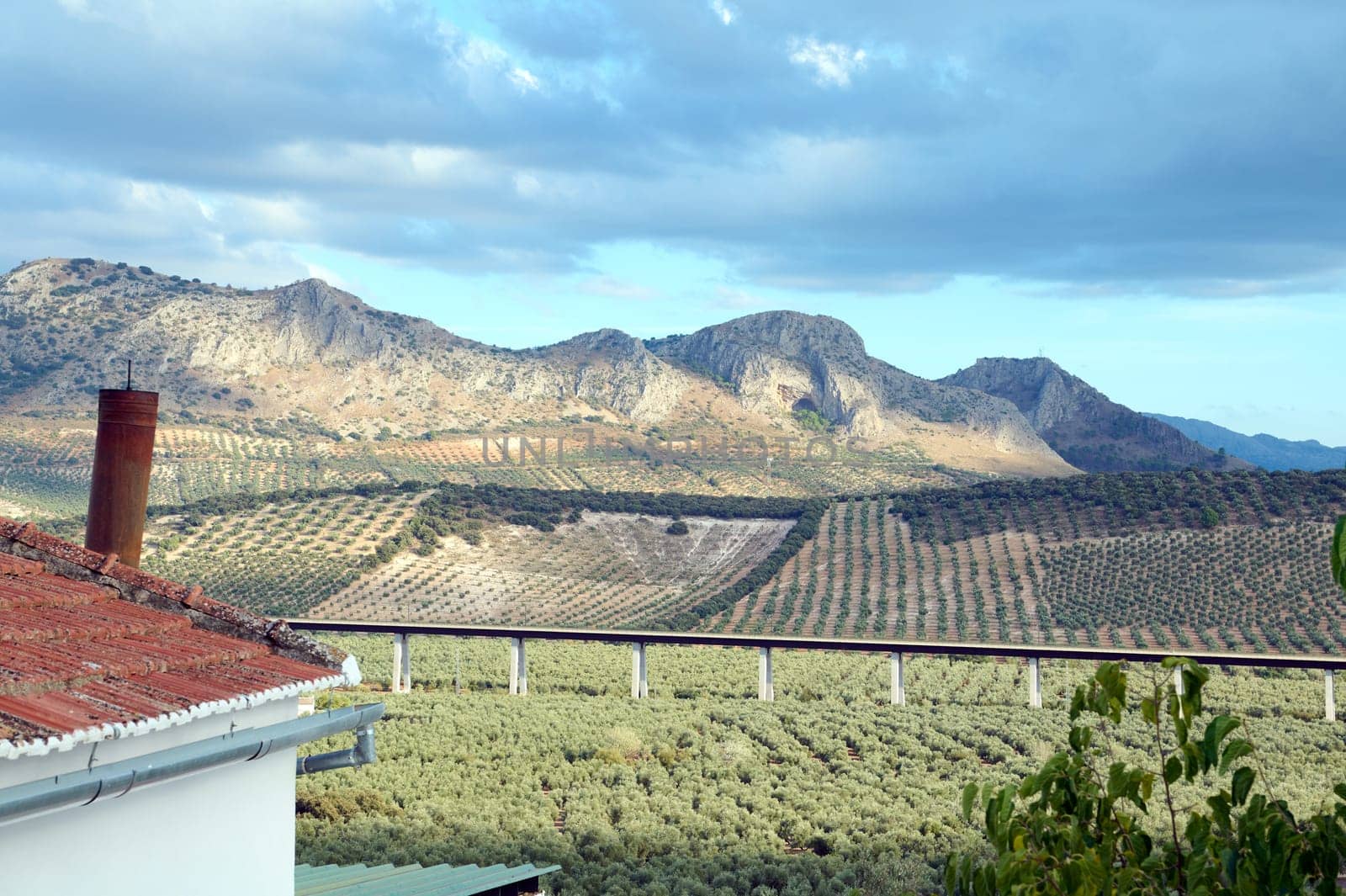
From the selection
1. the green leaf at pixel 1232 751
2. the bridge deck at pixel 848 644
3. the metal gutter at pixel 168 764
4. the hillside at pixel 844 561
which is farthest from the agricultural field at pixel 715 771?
the green leaf at pixel 1232 751

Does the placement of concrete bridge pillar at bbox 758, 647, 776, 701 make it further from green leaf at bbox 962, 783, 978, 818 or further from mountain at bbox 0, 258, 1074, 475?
mountain at bbox 0, 258, 1074, 475

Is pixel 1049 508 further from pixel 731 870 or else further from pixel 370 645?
pixel 731 870

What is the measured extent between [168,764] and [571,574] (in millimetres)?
70437

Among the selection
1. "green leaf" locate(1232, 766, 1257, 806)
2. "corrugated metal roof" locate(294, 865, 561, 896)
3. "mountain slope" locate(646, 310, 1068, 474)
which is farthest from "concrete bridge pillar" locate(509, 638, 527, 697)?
"mountain slope" locate(646, 310, 1068, 474)

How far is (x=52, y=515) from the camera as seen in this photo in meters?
92.1

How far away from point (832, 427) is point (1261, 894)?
602 ft

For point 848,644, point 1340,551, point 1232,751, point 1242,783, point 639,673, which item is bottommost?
point 639,673

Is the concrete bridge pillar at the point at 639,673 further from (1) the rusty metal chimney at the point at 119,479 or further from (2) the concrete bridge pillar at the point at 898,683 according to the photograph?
(1) the rusty metal chimney at the point at 119,479

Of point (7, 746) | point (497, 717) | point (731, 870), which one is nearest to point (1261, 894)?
point (7, 746)

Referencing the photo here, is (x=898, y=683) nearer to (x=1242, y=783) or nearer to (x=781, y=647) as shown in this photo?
(x=781, y=647)

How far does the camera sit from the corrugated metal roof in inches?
423

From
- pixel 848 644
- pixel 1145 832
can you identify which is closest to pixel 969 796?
pixel 1145 832

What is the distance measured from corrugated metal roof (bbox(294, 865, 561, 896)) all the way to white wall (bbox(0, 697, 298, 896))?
13.0ft

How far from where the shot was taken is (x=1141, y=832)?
16.1 ft
